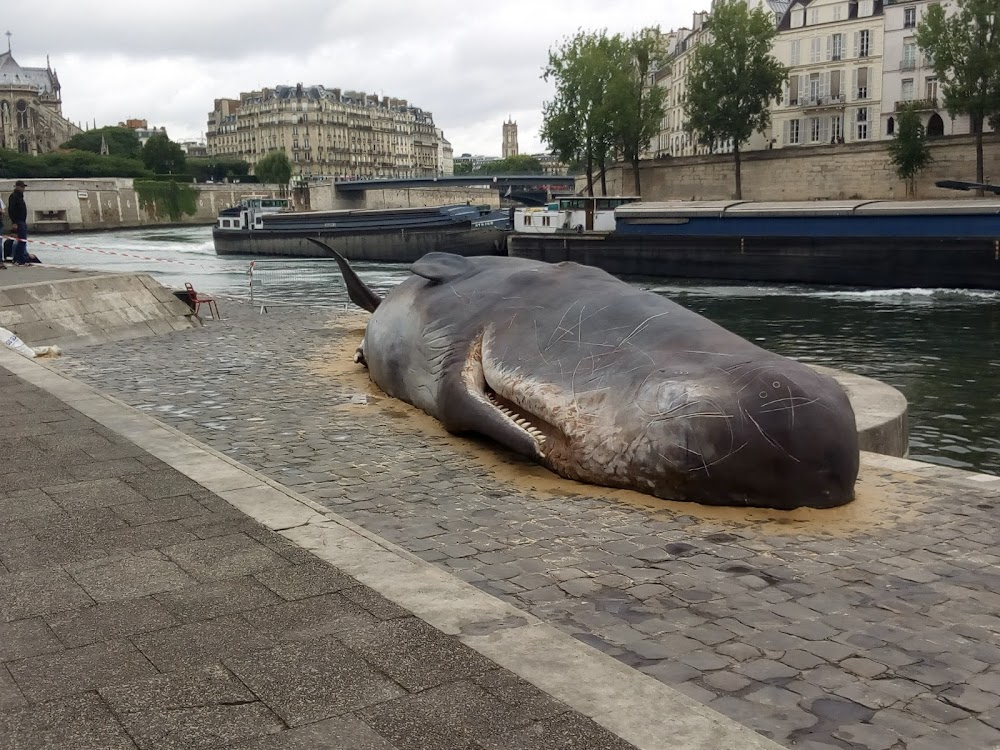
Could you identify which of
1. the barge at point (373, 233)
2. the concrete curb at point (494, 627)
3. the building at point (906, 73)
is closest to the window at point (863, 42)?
the building at point (906, 73)

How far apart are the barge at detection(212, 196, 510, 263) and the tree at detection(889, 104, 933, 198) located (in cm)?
2135

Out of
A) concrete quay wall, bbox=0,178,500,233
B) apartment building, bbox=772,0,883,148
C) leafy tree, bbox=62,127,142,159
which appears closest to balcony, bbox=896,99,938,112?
apartment building, bbox=772,0,883,148

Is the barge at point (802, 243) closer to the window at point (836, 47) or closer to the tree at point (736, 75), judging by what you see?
the tree at point (736, 75)

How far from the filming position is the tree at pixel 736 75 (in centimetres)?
6081

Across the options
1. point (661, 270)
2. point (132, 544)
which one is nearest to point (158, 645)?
point (132, 544)

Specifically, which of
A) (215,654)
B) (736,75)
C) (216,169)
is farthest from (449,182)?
(215,654)

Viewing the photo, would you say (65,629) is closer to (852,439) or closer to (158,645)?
(158,645)

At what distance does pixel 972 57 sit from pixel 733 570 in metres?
52.5

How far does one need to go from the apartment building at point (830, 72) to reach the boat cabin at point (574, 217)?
851 inches

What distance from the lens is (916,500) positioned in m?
6.83

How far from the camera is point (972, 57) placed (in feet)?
164

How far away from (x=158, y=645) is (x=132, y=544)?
1.40 meters

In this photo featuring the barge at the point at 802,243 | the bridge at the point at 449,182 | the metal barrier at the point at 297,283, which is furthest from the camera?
the bridge at the point at 449,182

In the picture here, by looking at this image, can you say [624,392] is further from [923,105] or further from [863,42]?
[863,42]
